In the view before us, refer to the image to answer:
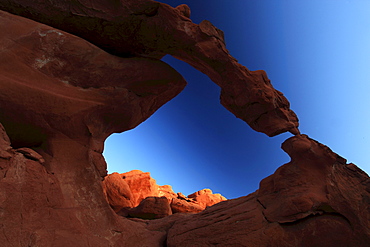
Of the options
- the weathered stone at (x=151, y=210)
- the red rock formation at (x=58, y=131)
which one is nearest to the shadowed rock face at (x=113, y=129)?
the red rock formation at (x=58, y=131)

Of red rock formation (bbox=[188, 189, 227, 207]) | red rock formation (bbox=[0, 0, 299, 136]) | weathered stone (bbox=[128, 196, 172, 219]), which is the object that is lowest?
weathered stone (bbox=[128, 196, 172, 219])

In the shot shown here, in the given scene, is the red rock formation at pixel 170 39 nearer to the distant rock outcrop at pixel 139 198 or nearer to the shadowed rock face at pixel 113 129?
the shadowed rock face at pixel 113 129

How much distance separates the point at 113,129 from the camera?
10.5 m

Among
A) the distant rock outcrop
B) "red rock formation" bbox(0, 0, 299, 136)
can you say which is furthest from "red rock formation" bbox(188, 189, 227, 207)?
"red rock formation" bbox(0, 0, 299, 136)

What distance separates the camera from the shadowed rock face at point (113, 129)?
6.33 m

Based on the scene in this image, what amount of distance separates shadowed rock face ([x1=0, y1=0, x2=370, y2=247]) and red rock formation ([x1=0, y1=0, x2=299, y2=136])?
0.05 meters

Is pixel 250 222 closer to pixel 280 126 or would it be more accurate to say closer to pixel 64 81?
pixel 280 126

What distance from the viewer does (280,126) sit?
10266 mm

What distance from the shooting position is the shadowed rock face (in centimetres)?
633

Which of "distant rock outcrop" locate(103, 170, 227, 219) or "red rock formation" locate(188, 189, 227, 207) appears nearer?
"distant rock outcrop" locate(103, 170, 227, 219)

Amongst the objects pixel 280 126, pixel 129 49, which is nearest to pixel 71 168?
pixel 129 49

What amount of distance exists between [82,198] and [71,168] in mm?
1145

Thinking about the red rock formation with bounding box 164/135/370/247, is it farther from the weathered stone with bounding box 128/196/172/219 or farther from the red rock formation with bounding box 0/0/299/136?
the weathered stone with bounding box 128/196/172/219

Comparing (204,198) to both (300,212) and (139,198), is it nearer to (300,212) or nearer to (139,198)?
(139,198)
